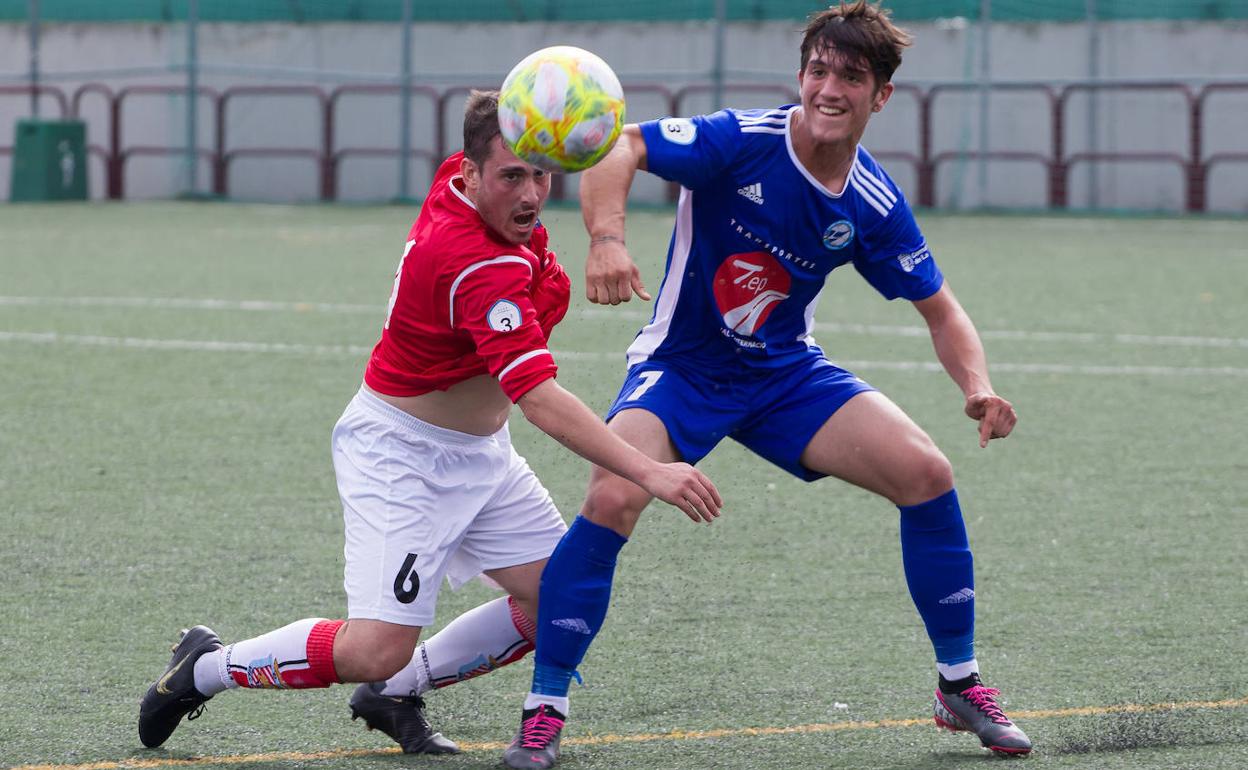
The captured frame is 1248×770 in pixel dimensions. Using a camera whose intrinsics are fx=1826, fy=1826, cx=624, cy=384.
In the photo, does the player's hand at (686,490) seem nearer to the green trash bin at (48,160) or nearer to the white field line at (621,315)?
the white field line at (621,315)

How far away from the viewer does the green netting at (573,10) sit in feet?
74.9

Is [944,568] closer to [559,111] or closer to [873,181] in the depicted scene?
[873,181]

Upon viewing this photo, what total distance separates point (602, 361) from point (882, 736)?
5910 mm

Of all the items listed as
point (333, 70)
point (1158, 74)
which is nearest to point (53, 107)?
point (333, 70)

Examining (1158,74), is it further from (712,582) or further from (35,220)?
(712,582)

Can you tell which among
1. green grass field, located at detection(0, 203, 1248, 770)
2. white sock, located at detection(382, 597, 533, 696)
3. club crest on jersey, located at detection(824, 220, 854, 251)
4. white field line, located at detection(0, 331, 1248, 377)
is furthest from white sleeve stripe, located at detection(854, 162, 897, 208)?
white field line, located at detection(0, 331, 1248, 377)

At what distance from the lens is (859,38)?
14.7ft

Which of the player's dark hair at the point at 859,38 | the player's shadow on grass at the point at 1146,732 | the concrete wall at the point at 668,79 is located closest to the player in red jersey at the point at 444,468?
the player's dark hair at the point at 859,38

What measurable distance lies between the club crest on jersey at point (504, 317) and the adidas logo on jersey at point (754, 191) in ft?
3.12

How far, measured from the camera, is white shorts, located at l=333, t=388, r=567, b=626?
13.7 feet

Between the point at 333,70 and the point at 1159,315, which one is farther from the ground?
the point at 333,70

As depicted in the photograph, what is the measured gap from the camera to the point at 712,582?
5.97 metres

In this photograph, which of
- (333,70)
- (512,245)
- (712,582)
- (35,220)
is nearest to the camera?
Result: (512,245)

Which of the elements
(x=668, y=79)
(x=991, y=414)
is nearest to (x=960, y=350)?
(x=991, y=414)
